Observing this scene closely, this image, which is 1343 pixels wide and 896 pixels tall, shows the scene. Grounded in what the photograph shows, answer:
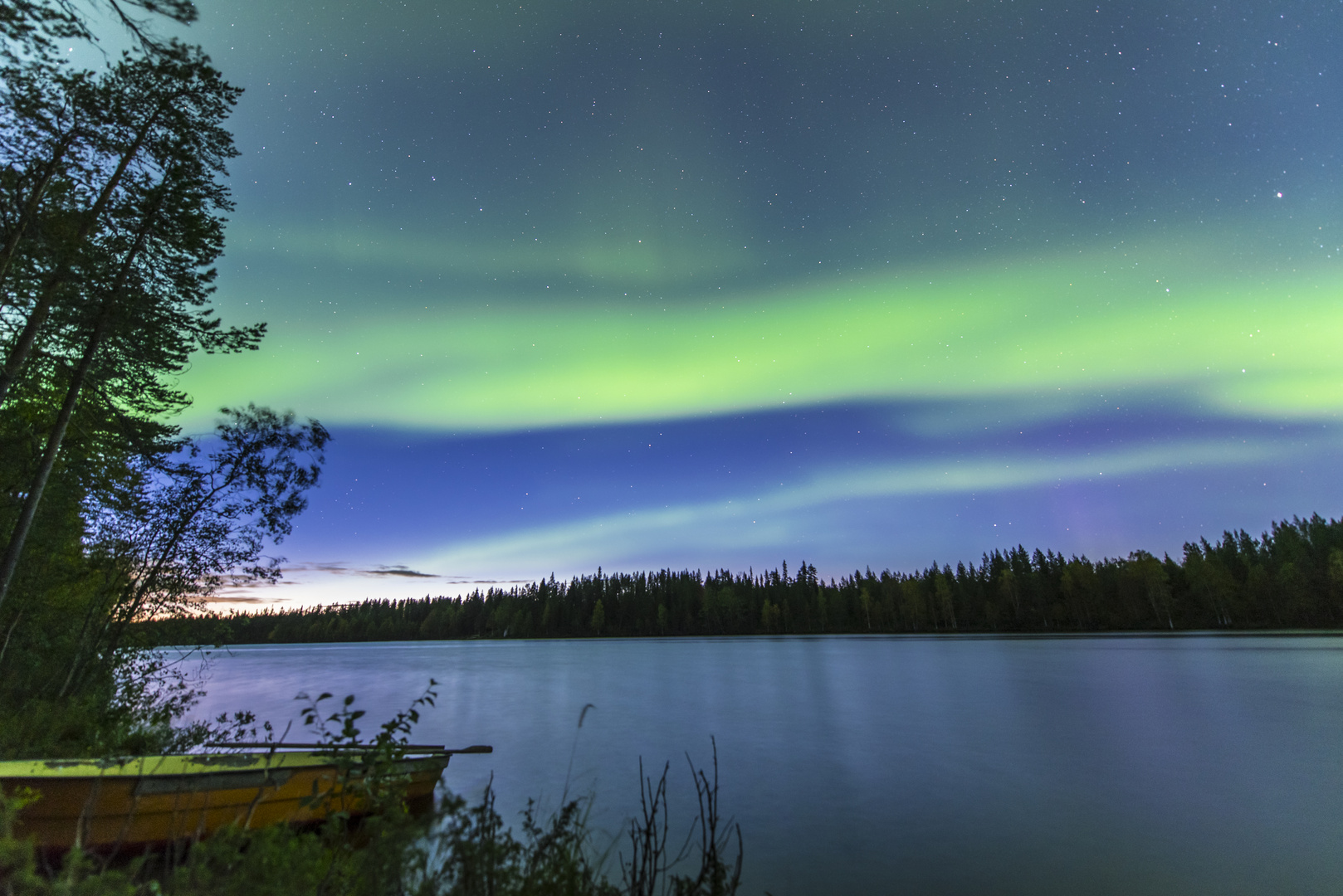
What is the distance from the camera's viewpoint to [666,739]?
29.6 meters

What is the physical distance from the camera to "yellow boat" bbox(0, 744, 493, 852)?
9.89m

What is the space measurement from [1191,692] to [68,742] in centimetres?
6097

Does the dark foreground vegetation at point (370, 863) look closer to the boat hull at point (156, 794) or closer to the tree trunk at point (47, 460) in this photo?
the boat hull at point (156, 794)

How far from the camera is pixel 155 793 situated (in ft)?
34.8

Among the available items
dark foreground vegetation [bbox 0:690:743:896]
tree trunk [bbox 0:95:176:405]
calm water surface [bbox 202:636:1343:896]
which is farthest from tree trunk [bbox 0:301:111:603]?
calm water surface [bbox 202:636:1343:896]

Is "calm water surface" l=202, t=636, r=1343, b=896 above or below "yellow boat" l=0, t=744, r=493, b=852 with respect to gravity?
below

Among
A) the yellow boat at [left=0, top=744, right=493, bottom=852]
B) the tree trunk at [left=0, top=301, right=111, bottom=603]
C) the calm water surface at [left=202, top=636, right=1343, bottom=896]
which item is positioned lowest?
the calm water surface at [left=202, top=636, right=1343, bottom=896]

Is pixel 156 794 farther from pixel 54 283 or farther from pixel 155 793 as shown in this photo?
pixel 54 283

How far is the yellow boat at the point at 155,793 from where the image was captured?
32.4 ft

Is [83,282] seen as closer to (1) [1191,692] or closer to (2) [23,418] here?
(2) [23,418]

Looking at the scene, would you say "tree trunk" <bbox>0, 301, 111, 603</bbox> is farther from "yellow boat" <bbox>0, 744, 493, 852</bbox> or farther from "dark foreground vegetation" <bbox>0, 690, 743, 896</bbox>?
"dark foreground vegetation" <bbox>0, 690, 743, 896</bbox>

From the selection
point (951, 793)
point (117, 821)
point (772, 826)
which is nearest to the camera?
point (117, 821)

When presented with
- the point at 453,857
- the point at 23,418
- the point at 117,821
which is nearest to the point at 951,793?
the point at 453,857

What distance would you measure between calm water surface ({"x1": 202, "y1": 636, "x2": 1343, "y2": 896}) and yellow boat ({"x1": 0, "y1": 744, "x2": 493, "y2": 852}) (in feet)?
27.9
